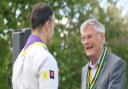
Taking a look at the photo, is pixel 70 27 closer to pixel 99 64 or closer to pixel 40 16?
pixel 99 64

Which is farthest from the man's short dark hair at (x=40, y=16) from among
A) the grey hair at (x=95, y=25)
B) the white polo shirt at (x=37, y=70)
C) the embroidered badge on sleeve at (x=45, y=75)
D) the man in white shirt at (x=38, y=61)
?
the grey hair at (x=95, y=25)

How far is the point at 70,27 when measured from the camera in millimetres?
30938

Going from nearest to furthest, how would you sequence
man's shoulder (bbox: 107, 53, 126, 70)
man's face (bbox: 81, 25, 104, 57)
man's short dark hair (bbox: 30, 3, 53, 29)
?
man's short dark hair (bbox: 30, 3, 53, 29)
man's shoulder (bbox: 107, 53, 126, 70)
man's face (bbox: 81, 25, 104, 57)

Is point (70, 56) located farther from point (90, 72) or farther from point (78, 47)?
point (90, 72)

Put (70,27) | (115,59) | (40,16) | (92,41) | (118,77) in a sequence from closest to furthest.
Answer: (40,16) → (118,77) → (115,59) → (92,41) → (70,27)

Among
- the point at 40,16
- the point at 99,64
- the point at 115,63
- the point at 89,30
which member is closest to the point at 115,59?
the point at 115,63

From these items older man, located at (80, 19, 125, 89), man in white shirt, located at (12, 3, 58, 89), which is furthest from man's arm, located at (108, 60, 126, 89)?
man in white shirt, located at (12, 3, 58, 89)

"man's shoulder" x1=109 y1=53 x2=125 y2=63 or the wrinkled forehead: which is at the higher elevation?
the wrinkled forehead

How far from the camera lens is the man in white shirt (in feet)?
15.0

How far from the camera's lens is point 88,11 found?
102ft

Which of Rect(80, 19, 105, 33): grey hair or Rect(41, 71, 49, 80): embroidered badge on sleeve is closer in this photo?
Rect(41, 71, 49, 80): embroidered badge on sleeve

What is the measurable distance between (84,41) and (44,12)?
1.70 m

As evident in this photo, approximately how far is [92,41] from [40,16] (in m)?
1.73

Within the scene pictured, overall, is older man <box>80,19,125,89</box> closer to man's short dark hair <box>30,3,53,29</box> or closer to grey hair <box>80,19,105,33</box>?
grey hair <box>80,19,105,33</box>
